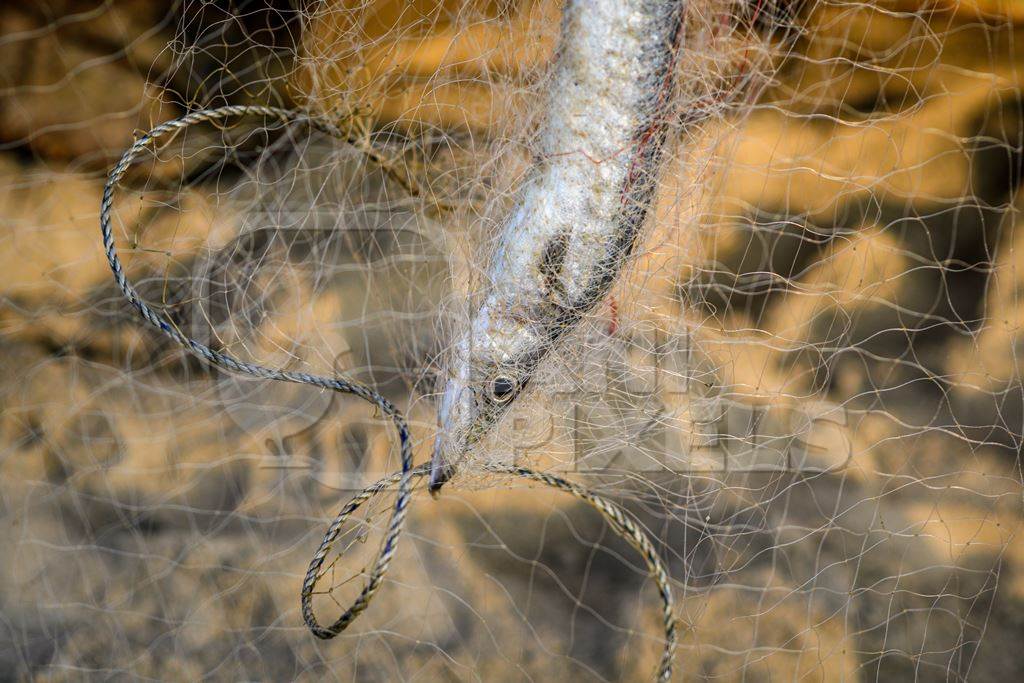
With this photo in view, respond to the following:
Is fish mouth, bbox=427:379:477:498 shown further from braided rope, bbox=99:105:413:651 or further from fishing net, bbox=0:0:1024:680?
fishing net, bbox=0:0:1024:680

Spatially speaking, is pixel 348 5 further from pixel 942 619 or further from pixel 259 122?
pixel 942 619

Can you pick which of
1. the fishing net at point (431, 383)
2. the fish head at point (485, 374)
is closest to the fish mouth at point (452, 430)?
the fish head at point (485, 374)

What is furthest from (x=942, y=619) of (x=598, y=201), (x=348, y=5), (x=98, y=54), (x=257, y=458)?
(x=98, y=54)

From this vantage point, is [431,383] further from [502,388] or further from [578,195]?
[578,195]

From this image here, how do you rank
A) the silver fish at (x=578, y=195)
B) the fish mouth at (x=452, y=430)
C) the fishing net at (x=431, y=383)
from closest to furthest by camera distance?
the silver fish at (x=578, y=195) → the fish mouth at (x=452, y=430) → the fishing net at (x=431, y=383)

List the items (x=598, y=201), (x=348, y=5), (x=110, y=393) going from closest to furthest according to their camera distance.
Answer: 1. (x=598, y=201)
2. (x=348, y=5)
3. (x=110, y=393)

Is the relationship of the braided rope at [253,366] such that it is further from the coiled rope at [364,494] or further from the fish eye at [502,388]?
the fish eye at [502,388]

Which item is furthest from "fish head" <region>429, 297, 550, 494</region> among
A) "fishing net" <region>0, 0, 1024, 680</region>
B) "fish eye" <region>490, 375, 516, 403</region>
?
"fishing net" <region>0, 0, 1024, 680</region>

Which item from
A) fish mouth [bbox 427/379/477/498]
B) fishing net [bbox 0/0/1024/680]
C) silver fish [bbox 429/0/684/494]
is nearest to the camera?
silver fish [bbox 429/0/684/494]
